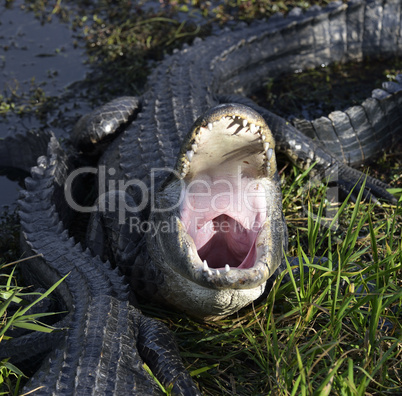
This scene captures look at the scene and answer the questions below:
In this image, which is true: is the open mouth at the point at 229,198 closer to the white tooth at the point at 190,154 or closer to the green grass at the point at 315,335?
the white tooth at the point at 190,154

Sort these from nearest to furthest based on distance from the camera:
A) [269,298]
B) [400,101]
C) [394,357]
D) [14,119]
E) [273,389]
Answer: [273,389] < [394,357] < [269,298] < [400,101] < [14,119]

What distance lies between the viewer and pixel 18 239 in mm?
3959

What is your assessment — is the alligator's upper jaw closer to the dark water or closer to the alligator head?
the alligator head

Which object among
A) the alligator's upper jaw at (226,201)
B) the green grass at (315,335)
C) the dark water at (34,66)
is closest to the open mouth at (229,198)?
the alligator's upper jaw at (226,201)

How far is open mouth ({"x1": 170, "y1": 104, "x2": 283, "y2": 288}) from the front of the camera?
2.68 m

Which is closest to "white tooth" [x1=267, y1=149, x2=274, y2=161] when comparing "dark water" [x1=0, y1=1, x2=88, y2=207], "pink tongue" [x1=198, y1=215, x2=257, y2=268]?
"pink tongue" [x1=198, y1=215, x2=257, y2=268]

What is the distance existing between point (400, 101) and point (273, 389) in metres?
2.76

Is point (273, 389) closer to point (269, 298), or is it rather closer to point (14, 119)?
point (269, 298)

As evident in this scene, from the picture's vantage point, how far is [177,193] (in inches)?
117

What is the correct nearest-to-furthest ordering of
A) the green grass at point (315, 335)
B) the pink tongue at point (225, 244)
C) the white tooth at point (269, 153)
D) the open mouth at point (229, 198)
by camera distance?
the green grass at point (315, 335) < the open mouth at point (229, 198) < the white tooth at point (269, 153) < the pink tongue at point (225, 244)

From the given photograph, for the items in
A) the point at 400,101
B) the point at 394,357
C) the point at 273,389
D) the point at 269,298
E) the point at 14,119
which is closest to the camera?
the point at 273,389

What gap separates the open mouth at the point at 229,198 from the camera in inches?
105

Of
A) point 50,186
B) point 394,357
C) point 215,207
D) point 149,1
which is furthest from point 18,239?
point 149,1

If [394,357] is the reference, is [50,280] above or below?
above
